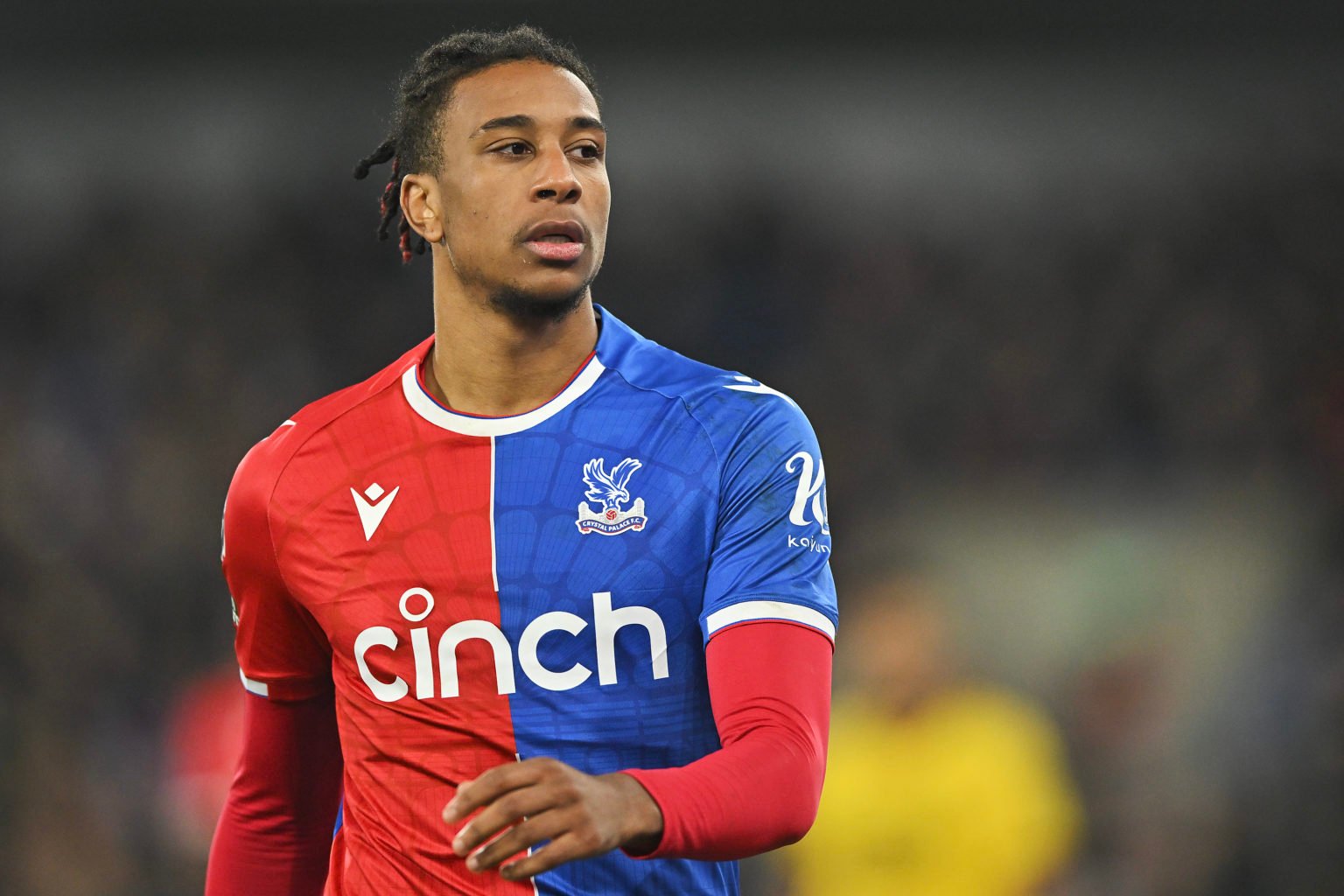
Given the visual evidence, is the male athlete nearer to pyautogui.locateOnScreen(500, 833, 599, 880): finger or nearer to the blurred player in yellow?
pyautogui.locateOnScreen(500, 833, 599, 880): finger

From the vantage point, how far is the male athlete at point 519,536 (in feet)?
8.07

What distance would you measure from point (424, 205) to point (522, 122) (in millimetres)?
280

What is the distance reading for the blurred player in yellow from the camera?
497 centimetres

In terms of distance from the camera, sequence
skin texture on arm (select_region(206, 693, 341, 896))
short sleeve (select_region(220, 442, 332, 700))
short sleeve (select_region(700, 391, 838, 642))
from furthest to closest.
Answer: skin texture on arm (select_region(206, 693, 341, 896)) < short sleeve (select_region(220, 442, 332, 700)) < short sleeve (select_region(700, 391, 838, 642))

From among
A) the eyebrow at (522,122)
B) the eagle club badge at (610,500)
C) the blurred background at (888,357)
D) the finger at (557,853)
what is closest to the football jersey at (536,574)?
the eagle club badge at (610,500)

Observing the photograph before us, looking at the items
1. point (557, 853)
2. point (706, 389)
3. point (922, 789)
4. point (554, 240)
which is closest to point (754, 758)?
point (557, 853)

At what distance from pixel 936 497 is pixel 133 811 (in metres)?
4.04

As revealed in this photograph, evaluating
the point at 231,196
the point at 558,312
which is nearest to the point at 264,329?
the point at 231,196

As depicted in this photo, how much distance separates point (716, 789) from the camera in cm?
201

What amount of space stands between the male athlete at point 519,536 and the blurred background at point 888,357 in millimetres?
2685

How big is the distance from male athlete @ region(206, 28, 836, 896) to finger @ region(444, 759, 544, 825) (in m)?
0.48

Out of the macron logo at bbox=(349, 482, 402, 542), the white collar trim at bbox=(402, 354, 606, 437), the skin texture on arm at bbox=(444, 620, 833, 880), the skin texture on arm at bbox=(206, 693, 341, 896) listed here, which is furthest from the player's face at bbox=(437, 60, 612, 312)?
the skin texture on arm at bbox=(206, 693, 341, 896)

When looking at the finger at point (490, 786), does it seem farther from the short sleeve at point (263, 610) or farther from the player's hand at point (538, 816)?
the short sleeve at point (263, 610)

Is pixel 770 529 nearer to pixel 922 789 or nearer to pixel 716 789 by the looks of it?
pixel 716 789
